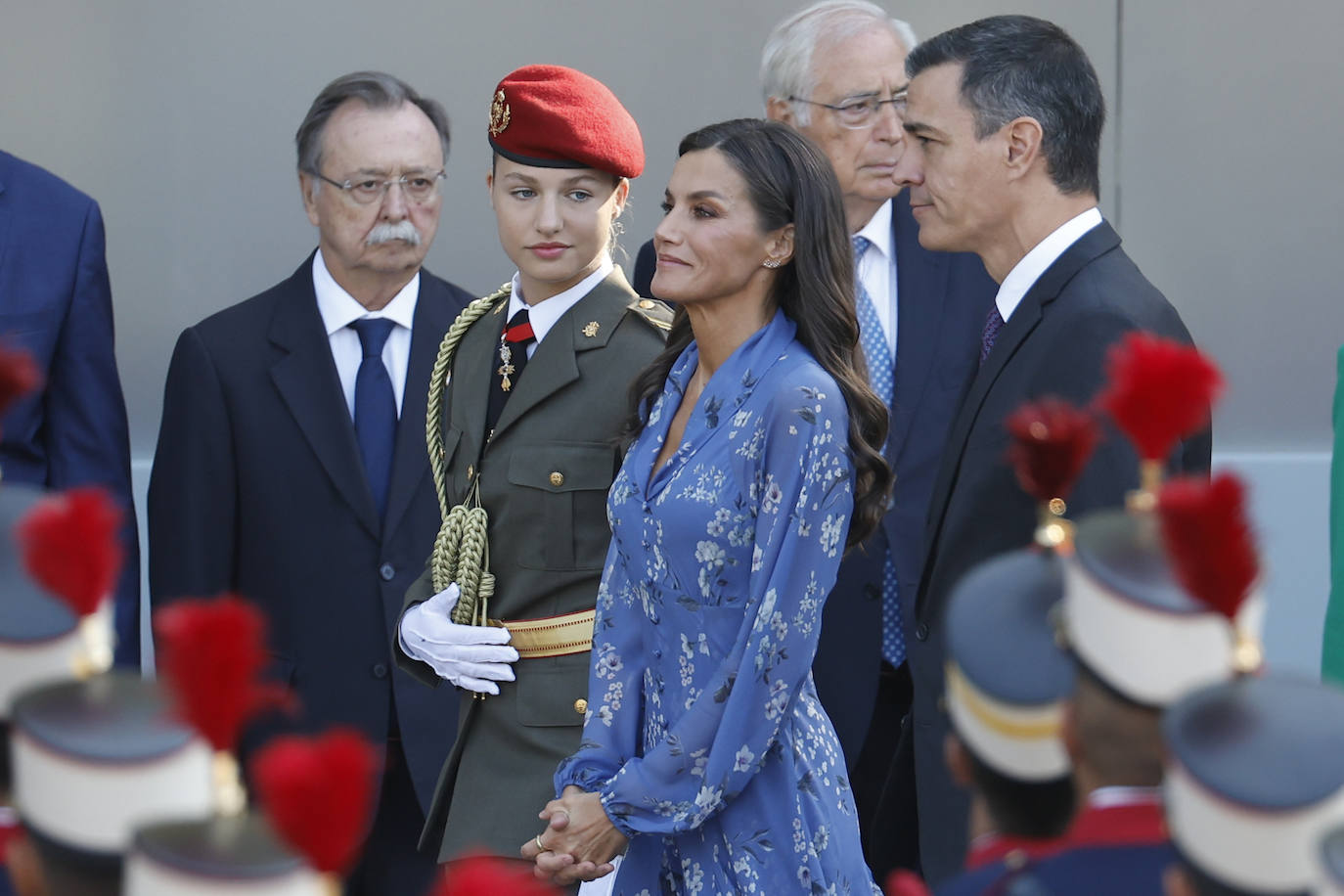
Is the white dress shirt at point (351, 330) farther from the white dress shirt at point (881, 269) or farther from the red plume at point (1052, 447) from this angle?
the red plume at point (1052, 447)

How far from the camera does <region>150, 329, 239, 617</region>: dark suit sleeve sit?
10.7 feet

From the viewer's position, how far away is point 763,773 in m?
2.29

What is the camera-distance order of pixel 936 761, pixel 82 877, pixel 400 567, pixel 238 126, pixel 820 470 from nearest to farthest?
1. pixel 82 877
2. pixel 820 470
3. pixel 936 761
4. pixel 400 567
5. pixel 238 126

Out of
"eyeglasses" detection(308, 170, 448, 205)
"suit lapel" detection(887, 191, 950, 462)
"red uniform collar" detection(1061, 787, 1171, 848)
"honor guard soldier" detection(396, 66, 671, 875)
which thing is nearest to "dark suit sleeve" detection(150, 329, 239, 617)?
"eyeglasses" detection(308, 170, 448, 205)

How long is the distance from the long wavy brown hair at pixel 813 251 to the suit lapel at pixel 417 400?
1.00 meters

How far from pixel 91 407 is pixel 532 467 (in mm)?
937

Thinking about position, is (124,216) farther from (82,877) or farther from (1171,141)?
(82,877)

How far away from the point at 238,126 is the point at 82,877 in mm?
3909

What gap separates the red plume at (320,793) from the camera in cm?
86

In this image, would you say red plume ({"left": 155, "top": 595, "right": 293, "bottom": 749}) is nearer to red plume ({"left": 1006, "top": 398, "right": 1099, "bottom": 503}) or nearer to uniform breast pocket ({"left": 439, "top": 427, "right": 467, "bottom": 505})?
red plume ({"left": 1006, "top": 398, "right": 1099, "bottom": 503})

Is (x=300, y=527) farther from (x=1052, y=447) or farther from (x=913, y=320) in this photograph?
(x=1052, y=447)

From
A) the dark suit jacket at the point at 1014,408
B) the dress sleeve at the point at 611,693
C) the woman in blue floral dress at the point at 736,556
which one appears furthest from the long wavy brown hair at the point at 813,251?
the dress sleeve at the point at 611,693

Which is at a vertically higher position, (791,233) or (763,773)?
(791,233)

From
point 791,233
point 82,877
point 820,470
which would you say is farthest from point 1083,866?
point 791,233
